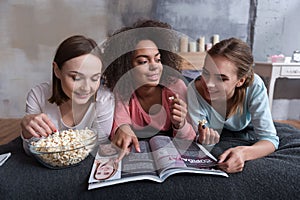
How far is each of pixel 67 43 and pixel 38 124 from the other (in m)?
0.32

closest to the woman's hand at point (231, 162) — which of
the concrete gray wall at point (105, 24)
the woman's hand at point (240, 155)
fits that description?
the woman's hand at point (240, 155)

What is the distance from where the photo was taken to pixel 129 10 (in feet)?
8.45

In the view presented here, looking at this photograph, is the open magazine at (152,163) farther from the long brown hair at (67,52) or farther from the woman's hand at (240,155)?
the long brown hair at (67,52)

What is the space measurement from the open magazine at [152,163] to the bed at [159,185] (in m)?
0.02

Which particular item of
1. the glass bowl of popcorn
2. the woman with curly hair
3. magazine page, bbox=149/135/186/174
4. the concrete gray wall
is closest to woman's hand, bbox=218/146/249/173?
magazine page, bbox=149/135/186/174

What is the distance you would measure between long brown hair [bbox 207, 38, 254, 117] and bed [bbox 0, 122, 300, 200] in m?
0.33

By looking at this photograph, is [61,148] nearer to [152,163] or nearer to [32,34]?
[152,163]

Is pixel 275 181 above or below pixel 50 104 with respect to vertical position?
below

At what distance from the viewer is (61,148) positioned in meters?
0.71

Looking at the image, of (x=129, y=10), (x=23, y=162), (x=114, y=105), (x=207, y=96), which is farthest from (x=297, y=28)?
(x=23, y=162)

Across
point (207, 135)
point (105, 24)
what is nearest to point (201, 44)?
point (105, 24)

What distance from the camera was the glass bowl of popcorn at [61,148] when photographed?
713mm

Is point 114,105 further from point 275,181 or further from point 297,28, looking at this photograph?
point 297,28

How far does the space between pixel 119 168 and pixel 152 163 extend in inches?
4.1
